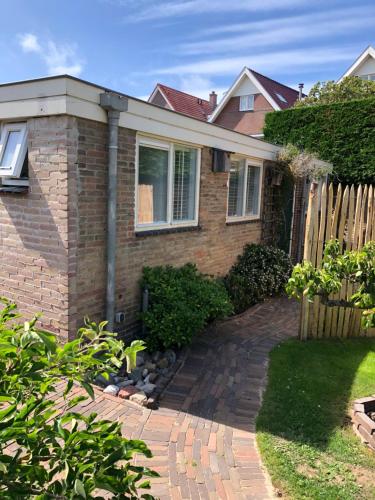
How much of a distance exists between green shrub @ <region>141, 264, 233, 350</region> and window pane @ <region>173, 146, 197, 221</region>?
105 centimetres

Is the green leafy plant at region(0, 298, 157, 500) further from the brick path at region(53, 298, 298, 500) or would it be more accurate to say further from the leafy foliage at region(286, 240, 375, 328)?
the leafy foliage at region(286, 240, 375, 328)

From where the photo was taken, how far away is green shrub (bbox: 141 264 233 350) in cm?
464

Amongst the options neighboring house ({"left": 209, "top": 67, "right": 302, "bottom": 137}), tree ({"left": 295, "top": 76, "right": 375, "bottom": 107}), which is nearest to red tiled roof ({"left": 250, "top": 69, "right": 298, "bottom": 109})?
neighboring house ({"left": 209, "top": 67, "right": 302, "bottom": 137})

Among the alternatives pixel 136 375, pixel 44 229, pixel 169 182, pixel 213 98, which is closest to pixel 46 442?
pixel 136 375

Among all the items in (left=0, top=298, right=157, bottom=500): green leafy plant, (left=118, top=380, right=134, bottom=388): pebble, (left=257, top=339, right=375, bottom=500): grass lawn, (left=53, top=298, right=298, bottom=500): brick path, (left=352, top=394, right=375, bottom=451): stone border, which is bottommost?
(left=53, top=298, right=298, bottom=500): brick path

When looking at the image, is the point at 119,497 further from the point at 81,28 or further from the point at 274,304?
the point at 81,28

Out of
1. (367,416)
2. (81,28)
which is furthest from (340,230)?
(81,28)

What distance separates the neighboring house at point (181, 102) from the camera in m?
24.2

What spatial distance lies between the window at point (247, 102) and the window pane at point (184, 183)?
20.3 metres

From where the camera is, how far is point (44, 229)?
13.8 feet

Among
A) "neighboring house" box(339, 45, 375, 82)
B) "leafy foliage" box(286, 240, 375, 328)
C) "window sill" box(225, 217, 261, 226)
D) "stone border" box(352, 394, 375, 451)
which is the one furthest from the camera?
"neighboring house" box(339, 45, 375, 82)

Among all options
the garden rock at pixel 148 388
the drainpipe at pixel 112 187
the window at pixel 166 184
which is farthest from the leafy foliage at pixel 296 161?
the garden rock at pixel 148 388

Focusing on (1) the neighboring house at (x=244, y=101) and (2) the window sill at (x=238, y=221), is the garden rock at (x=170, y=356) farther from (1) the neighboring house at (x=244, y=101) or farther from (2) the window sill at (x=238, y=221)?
(1) the neighboring house at (x=244, y=101)

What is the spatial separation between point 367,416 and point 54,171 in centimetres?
393
